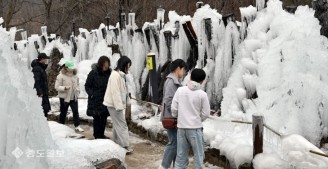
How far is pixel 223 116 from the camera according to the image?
7.71 metres

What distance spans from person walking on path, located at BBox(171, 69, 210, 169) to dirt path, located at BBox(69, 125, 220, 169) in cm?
161

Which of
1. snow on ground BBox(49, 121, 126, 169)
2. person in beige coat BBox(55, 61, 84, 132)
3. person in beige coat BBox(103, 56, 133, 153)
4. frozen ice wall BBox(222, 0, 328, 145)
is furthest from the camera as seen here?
person in beige coat BBox(55, 61, 84, 132)

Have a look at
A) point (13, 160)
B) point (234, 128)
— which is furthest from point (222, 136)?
point (13, 160)

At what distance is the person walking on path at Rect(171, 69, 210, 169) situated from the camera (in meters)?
4.74

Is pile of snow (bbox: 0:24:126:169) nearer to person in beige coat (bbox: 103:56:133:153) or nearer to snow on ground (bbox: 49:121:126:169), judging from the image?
snow on ground (bbox: 49:121:126:169)

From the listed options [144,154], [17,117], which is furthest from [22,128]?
[144,154]

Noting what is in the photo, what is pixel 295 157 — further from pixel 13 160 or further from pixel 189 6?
pixel 189 6

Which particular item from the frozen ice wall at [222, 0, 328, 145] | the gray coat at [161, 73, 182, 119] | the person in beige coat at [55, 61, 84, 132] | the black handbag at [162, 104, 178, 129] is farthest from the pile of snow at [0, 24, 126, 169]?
the frozen ice wall at [222, 0, 328, 145]

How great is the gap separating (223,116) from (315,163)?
292 cm

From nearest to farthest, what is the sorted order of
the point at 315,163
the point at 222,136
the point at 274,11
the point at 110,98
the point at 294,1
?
the point at 315,163
the point at 110,98
the point at 222,136
the point at 274,11
the point at 294,1

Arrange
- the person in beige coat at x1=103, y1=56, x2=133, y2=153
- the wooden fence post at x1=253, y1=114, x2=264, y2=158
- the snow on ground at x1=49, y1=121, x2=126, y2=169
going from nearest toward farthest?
the snow on ground at x1=49, y1=121, x2=126, y2=169 → the wooden fence post at x1=253, y1=114, x2=264, y2=158 → the person in beige coat at x1=103, y1=56, x2=133, y2=153
